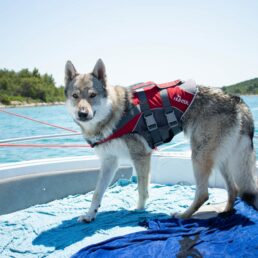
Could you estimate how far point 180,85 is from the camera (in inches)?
132

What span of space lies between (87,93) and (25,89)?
178ft

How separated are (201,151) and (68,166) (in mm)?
2122

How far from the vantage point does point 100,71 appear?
10.9 feet

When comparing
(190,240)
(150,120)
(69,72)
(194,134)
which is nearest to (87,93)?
(69,72)

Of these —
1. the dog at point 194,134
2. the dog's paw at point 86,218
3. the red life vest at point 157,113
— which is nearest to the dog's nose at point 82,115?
the dog at point 194,134

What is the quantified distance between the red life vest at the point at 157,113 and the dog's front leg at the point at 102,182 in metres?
0.31

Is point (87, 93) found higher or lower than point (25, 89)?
higher

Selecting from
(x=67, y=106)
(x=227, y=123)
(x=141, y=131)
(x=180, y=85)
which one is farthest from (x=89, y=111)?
Answer: (x=227, y=123)

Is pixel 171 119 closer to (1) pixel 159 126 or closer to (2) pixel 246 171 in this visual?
(1) pixel 159 126

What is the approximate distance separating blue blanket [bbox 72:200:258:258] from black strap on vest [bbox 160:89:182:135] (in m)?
0.95

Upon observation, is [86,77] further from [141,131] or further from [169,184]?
[169,184]

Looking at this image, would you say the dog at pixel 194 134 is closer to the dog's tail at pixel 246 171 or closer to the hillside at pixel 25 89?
the dog's tail at pixel 246 171

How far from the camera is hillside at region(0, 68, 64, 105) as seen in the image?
168 feet

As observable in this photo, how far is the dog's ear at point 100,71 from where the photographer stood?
10.8 feet
